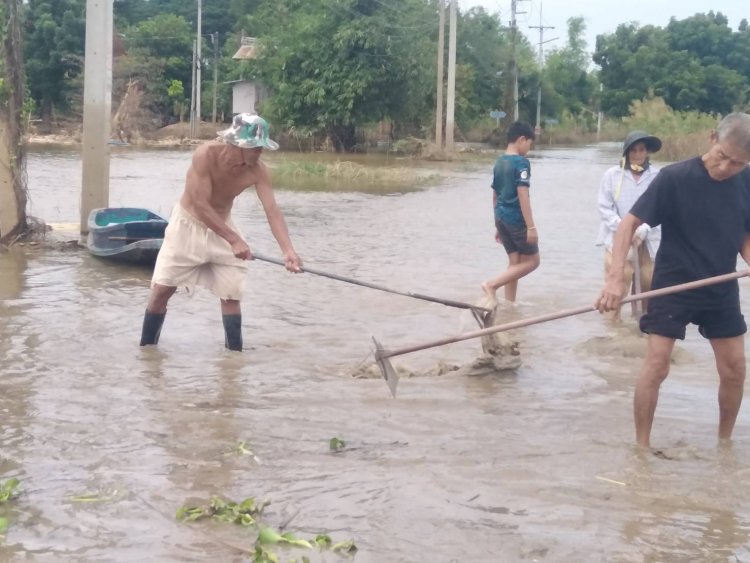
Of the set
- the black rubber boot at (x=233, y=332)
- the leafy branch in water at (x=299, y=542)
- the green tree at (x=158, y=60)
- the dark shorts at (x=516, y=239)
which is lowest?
the leafy branch in water at (x=299, y=542)

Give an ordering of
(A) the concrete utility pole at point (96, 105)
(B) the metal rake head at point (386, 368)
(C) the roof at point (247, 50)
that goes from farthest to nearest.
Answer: (C) the roof at point (247, 50) → (A) the concrete utility pole at point (96, 105) → (B) the metal rake head at point (386, 368)

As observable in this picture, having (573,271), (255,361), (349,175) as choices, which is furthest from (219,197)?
(349,175)

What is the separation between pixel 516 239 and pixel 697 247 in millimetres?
3752

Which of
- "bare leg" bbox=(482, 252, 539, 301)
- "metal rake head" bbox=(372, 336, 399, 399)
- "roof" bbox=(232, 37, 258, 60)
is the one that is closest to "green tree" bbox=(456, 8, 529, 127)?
"roof" bbox=(232, 37, 258, 60)

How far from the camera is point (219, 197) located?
688 centimetres

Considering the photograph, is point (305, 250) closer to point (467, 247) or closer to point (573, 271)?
point (467, 247)

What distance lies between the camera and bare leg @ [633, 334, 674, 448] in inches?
195

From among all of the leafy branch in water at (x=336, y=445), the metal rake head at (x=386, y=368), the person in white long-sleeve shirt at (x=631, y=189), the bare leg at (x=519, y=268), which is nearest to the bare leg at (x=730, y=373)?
the metal rake head at (x=386, y=368)

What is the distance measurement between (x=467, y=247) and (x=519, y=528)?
949cm

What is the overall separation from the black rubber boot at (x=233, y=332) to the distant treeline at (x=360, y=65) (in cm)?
1597

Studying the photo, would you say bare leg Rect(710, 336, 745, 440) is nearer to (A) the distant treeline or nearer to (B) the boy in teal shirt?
(B) the boy in teal shirt

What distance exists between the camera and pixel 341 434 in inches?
210

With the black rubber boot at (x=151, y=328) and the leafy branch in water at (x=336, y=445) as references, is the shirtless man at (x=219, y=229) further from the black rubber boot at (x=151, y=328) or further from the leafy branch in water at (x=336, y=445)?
the leafy branch in water at (x=336, y=445)

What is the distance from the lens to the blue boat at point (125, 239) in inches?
402
